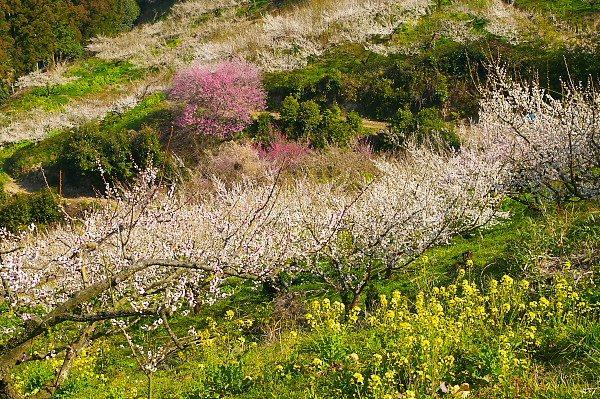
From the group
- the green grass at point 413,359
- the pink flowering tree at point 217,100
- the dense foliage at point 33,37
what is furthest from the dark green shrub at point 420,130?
the dense foliage at point 33,37

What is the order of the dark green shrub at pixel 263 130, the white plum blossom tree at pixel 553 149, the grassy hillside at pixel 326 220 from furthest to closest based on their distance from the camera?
the dark green shrub at pixel 263 130
the white plum blossom tree at pixel 553 149
the grassy hillside at pixel 326 220

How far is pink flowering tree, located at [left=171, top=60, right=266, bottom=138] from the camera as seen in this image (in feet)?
77.1

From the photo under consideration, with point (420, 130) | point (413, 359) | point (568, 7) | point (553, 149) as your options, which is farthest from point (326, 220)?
point (568, 7)

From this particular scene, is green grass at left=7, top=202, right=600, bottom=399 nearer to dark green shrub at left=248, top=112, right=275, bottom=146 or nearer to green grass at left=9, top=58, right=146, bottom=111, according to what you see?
dark green shrub at left=248, top=112, right=275, bottom=146

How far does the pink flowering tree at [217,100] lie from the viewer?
23.5 metres

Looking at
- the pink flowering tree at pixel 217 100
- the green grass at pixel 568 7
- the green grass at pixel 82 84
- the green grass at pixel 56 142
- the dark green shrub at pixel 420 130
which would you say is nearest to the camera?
the dark green shrub at pixel 420 130

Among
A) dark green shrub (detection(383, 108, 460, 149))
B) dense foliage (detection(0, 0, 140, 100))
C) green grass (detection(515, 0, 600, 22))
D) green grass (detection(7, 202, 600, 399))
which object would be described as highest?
dense foliage (detection(0, 0, 140, 100))

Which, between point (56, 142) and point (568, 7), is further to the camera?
point (568, 7)

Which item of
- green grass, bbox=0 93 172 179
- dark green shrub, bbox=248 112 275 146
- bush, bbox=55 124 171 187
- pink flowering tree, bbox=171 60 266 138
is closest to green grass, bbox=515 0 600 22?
dark green shrub, bbox=248 112 275 146

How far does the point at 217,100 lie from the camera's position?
2364 cm

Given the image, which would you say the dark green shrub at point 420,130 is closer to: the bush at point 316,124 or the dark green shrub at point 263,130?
the bush at point 316,124

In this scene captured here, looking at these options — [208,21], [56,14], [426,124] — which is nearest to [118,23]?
[56,14]

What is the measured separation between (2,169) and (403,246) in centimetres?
2344

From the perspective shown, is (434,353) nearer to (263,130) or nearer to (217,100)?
(263,130)
